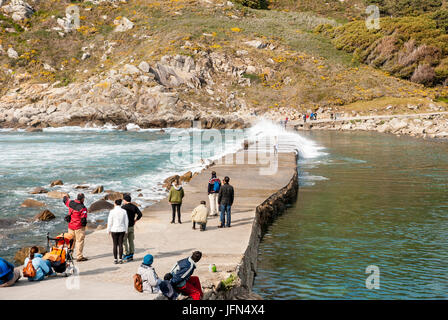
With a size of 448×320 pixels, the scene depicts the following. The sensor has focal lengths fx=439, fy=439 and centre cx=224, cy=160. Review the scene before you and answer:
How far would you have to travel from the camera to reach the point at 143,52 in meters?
91.8

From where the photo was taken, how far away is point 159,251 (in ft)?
38.5

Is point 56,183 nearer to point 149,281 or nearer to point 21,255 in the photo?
point 21,255

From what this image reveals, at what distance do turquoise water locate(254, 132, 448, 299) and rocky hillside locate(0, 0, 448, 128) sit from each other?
52.4 metres

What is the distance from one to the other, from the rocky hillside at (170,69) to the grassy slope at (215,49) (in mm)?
237

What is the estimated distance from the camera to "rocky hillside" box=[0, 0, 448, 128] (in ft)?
257

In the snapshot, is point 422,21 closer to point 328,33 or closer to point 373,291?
point 328,33

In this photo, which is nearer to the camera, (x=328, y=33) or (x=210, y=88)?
(x=210, y=88)

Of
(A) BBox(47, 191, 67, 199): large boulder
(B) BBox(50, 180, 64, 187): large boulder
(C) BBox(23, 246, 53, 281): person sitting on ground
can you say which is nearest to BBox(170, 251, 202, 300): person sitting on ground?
(C) BBox(23, 246, 53, 281): person sitting on ground

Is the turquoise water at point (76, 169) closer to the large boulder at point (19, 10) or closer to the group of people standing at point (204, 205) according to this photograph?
the group of people standing at point (204, 205)

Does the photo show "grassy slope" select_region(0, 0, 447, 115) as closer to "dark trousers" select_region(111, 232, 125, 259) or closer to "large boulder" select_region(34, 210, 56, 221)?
"large boulder" select_region(34, 210, 56, 221)

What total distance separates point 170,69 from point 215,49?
13.1 m

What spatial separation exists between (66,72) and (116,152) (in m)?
58.5

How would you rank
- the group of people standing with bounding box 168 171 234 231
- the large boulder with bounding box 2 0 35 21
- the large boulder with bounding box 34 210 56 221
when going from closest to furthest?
the group of people standing with bounding box 168 171 234 231
the large boulder with bounding box 34 210 56 221
the large boulder with bounding box 2 0 35 21
